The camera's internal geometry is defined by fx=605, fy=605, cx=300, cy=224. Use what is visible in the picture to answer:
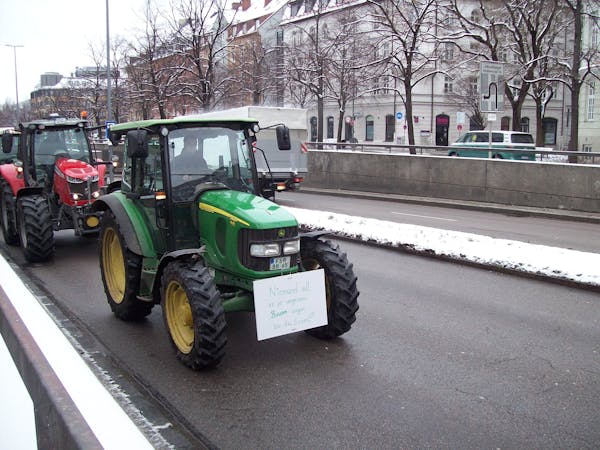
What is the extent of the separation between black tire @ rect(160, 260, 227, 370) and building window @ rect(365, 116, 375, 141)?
59023mm

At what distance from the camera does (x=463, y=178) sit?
18.5m

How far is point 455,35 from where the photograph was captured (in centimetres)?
2908

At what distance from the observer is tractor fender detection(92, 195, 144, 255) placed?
634 cm

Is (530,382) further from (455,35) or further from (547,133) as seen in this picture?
(547,133)

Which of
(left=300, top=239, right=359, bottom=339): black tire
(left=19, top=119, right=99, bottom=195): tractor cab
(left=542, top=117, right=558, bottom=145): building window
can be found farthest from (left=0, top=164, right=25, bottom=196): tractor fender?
(left=542, top=117, right=558, bottom=145): building window

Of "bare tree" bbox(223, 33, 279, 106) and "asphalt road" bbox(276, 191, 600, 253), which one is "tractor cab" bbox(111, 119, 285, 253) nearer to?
"asphalt road" bbox(276, 191, 600, 253)

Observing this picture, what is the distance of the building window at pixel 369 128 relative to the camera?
63.1 metres

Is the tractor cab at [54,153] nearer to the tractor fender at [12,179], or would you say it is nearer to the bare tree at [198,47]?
the tractor fender at [12,179]

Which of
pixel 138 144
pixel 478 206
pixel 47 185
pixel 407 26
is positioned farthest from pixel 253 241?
pixel 407 26

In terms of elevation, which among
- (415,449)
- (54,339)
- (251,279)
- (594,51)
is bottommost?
(415,449)

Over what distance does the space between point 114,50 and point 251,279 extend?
130 ft

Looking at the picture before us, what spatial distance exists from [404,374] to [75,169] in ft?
24.8

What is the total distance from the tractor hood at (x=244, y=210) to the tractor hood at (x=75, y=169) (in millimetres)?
5337

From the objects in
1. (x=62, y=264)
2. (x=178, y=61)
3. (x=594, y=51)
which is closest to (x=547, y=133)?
(x=594, y=51)
